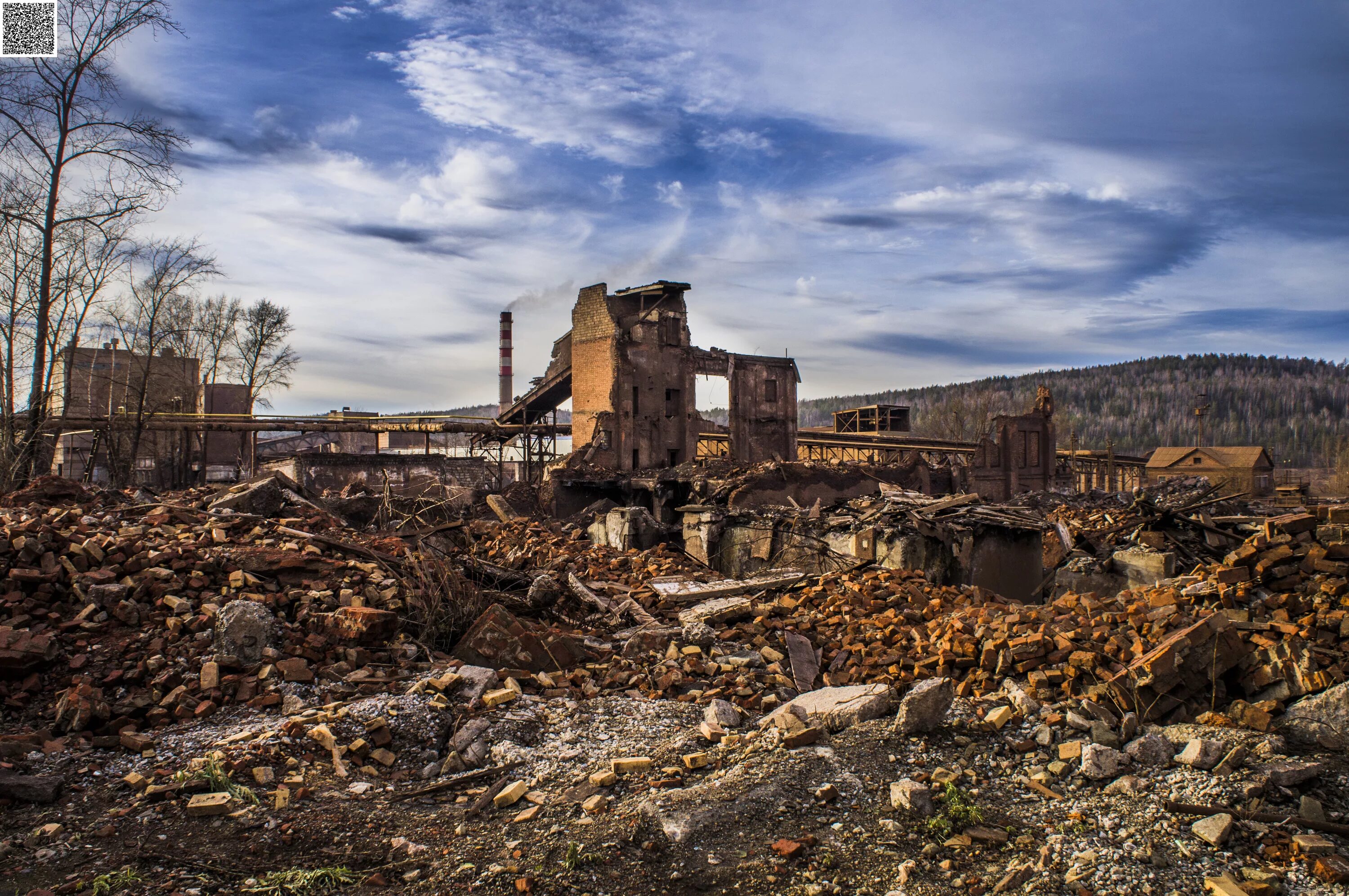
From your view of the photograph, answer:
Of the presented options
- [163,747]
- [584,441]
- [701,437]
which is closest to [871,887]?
[163,747]

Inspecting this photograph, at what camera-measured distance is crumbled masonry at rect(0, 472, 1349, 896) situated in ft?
13.1

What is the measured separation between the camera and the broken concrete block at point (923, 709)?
5.22 metres

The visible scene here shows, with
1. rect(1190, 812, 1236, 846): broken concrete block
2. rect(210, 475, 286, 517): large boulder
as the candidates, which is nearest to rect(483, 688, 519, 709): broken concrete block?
rect(1190, 812, 1236, 846): broken concrete block

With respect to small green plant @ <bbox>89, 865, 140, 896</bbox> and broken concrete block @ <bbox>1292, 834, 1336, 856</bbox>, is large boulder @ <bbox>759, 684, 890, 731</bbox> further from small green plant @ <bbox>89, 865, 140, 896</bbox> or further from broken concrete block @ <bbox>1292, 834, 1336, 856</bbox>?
small green plant @ <bbox>89, 865, 140, 896</bbox>

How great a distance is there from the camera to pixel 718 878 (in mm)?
3887

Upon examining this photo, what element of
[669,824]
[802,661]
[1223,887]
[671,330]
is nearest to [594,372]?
[671,330]

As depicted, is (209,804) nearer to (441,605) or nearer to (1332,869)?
(441,605)

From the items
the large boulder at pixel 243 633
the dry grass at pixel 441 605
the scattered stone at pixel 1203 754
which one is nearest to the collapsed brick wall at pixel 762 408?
the dry grass at pixel 441 605

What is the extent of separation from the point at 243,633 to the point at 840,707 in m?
4.88

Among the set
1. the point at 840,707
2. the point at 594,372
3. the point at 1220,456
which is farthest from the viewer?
the point at 1220,456

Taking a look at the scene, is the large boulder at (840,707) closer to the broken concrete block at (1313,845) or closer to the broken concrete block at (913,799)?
the broken concrete block at (913,799)

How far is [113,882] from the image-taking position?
3861 mm

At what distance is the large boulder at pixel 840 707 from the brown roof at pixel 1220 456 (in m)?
50.4

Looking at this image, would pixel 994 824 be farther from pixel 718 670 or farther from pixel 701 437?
pixel 701 437
